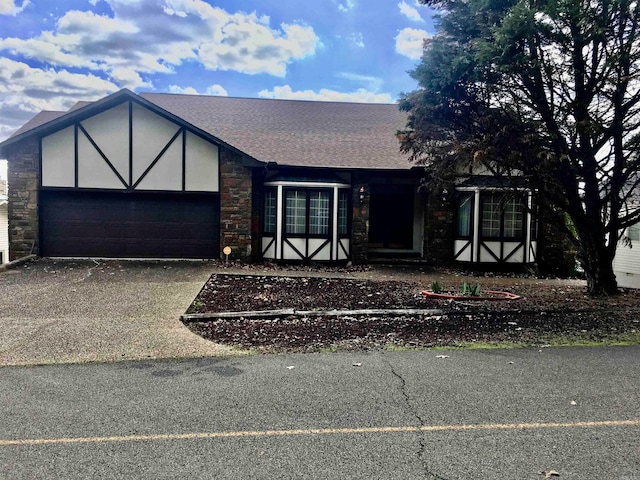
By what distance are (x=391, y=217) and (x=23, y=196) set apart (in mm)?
11899

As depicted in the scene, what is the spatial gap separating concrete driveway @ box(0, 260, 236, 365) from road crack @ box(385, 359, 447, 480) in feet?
7.29

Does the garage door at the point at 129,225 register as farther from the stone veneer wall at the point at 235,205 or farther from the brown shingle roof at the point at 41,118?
the brown shingle roof at the point at 41,118

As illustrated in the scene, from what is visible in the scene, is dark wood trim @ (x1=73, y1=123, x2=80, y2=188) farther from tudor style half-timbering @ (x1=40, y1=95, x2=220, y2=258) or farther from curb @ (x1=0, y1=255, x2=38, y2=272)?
curb @ (x1=0, y1=255, x2=38, y2=272)

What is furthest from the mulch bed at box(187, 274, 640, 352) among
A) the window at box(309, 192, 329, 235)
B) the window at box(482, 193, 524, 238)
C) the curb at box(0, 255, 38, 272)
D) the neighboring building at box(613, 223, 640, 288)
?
the neighboring building at box(613, 223, 640, 288)

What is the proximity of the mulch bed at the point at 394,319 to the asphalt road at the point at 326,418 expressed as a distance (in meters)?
0.90

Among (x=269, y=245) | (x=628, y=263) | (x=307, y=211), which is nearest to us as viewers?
(x=307, y=211)

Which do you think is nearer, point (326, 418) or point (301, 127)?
point (326, 418)

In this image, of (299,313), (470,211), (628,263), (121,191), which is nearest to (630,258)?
(628,263)

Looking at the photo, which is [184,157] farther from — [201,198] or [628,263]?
[628,263]

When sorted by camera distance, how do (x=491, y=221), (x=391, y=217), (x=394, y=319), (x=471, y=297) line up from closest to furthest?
1. (x=394, y=319)
2. (x=471, y=297)
3. (x=491, y=221)
4. (x=391, y=217)

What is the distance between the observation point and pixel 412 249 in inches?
667

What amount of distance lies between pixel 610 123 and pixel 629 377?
5529mm

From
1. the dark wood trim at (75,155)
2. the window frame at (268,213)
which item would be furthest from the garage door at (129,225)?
the window frame at (268,213)

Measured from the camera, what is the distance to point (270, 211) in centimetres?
1468
